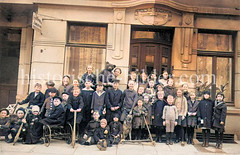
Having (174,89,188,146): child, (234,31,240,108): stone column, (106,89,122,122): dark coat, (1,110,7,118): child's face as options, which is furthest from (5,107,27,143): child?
(234,31,240,108): stone column

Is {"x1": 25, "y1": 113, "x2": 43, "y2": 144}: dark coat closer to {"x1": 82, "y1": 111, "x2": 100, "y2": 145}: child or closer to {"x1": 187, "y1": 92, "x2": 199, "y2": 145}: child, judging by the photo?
{"x1": 82, "y1": 111, "x2": 100, "y2": 145}: child

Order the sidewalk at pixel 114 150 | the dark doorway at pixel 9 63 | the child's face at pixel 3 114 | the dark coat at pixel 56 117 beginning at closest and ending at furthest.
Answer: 1. the sidewalk at pixel 114 150
2. the dark coat at pixel 56 117
3. the child's face at pixel 3 114
4. the dark doorway at pixel 9 63

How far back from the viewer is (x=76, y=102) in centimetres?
719

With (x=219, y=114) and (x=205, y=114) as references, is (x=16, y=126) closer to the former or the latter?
(x=205, y=114)

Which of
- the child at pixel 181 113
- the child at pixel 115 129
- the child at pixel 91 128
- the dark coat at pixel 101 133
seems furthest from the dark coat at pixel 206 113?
the child at pixel 91 128

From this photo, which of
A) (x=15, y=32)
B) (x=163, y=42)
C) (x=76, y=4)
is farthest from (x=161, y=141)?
(x=15, y=32)

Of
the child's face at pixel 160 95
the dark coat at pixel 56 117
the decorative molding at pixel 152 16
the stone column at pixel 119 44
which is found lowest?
the dark coat at pixel 56 117

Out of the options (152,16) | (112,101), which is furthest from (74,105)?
(152,16)

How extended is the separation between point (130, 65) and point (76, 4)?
3210 millimetres

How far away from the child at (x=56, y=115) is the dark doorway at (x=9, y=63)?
451 cm

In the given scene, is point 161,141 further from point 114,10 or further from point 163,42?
point 114,10

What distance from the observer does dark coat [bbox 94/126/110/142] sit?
6.82m

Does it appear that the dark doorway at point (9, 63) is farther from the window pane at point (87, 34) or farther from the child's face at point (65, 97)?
the child's face at point (65, 97)

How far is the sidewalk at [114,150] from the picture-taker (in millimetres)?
6106
